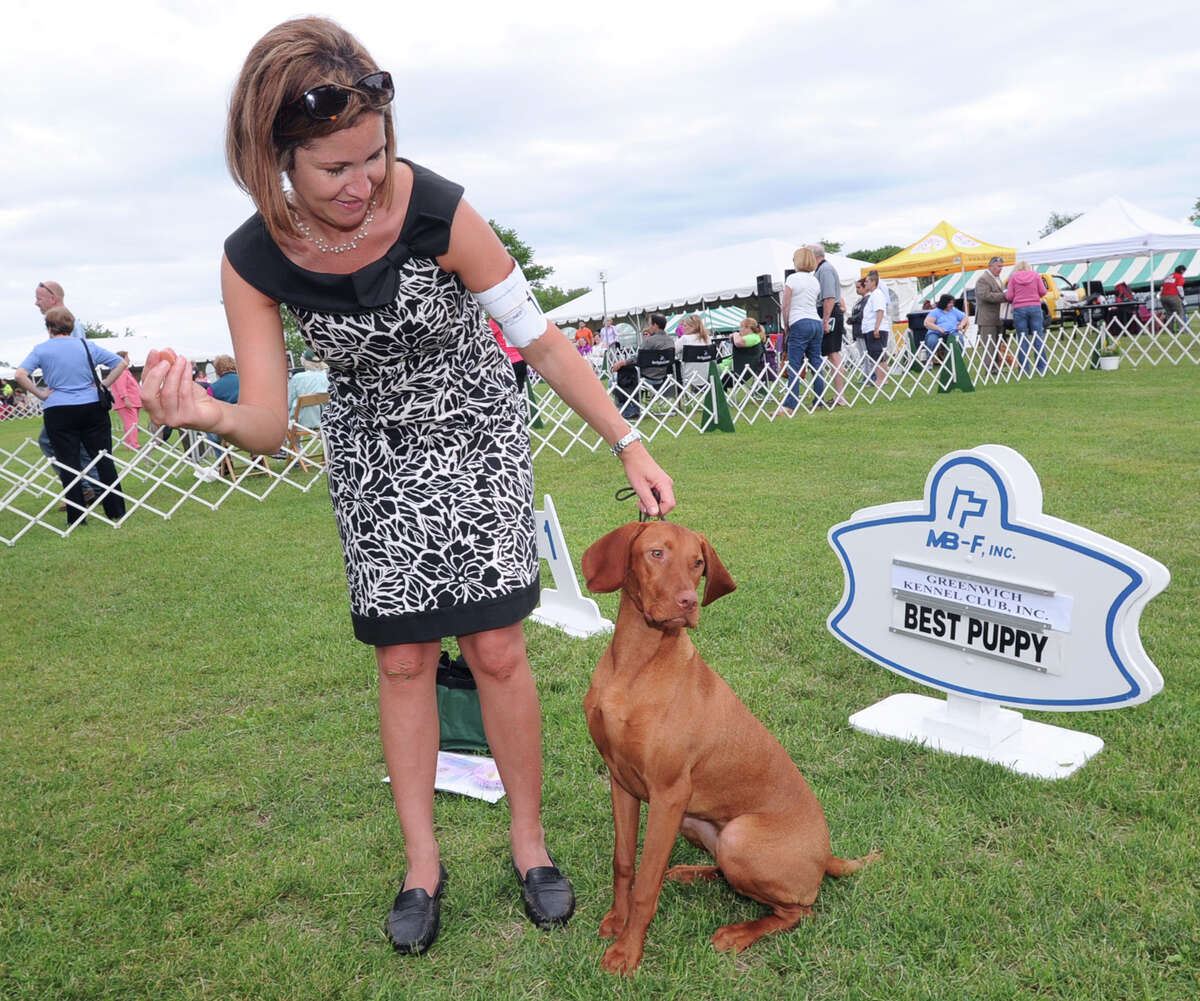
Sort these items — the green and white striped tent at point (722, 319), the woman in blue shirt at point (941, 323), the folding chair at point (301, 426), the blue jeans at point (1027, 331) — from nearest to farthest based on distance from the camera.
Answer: the folding chair at point (301, 426) → the blue jeans at point (1027, 331) → the woman in blue shirt at point (941, 323) → the green and white striped tent at point (722, 319)

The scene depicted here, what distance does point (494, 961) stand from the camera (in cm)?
219

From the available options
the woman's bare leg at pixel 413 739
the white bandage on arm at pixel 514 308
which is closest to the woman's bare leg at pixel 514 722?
the woman's bare leg at pixel 413 739

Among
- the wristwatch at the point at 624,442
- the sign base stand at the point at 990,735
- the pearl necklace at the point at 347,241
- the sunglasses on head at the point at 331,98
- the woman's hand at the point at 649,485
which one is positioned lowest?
the sign base stand at the point at 990,735

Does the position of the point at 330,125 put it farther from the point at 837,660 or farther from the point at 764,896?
the point at 837,660

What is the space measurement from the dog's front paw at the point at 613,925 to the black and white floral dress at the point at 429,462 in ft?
2.53

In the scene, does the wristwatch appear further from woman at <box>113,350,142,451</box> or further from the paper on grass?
woman at <box>113,350,142,451</box>

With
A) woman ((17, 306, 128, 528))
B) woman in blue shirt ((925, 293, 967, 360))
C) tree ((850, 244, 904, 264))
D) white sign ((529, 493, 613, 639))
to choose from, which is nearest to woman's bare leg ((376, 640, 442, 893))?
white sign ((529, 493, 613, 639))

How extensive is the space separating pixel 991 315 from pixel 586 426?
734cm

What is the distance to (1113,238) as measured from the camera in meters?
19.3

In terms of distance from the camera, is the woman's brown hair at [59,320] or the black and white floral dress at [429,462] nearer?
the black and white floral dress at [429,462]

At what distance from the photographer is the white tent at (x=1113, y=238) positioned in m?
18.6

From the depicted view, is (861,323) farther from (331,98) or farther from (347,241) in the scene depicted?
(331,98)

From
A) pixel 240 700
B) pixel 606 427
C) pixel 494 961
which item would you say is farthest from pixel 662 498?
pixel 240 700

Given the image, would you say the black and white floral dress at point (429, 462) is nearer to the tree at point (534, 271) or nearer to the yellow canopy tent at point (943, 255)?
the yellow canopy tent at point (943, 255)
